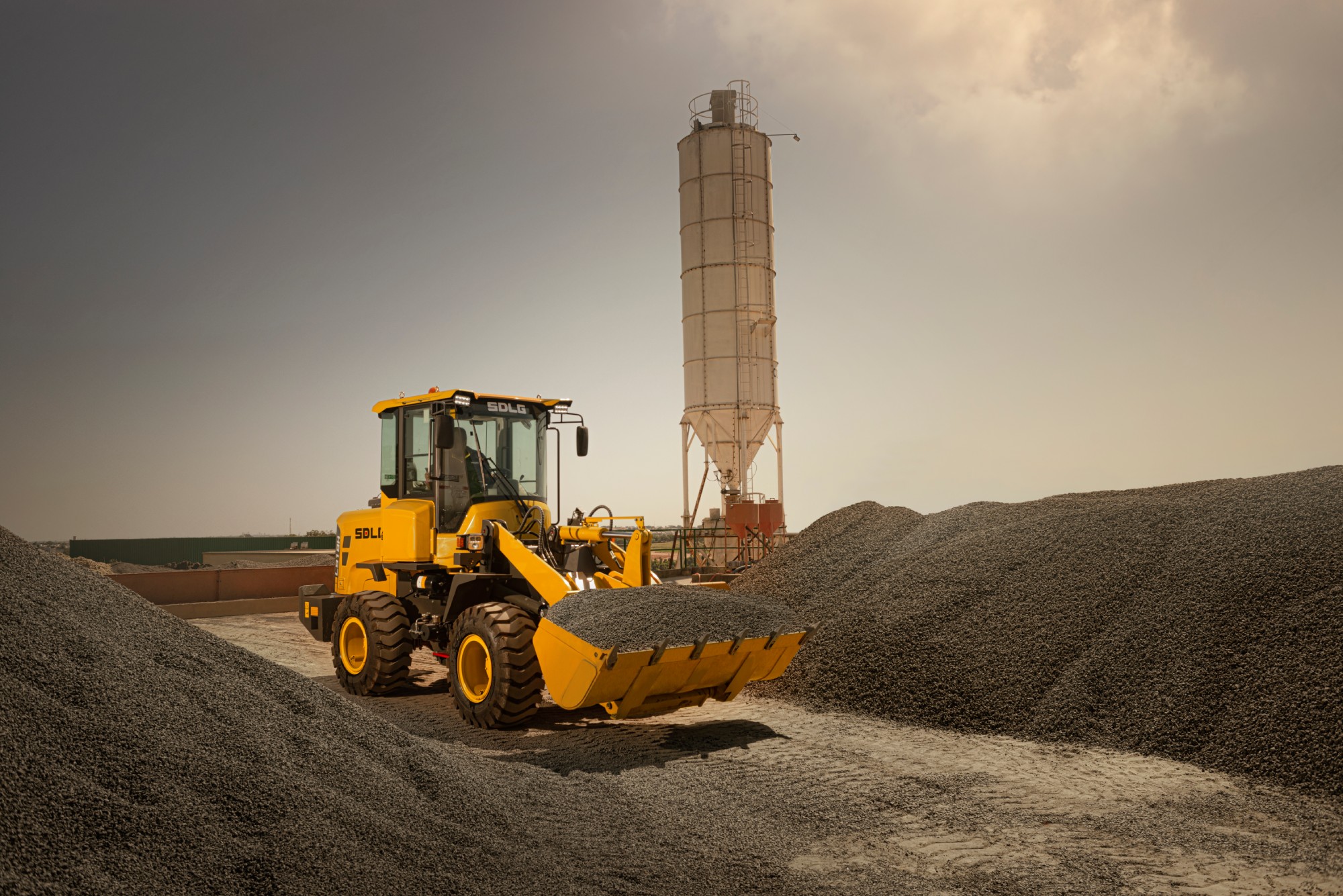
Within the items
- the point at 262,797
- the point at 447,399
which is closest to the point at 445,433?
the point at 447,399

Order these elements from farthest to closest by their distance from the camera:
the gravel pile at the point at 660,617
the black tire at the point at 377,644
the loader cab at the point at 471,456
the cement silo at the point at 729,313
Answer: the cement silo at the point at 729,313 < the loader cab at the point at 471,456 < the black tire at the point at 377,644 < the gravel pile at the point at 660,617

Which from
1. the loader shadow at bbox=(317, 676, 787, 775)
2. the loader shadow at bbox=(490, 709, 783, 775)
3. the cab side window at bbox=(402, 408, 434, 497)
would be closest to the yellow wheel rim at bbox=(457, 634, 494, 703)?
the loader shadow at bbox=(317, 676, 787, 775)

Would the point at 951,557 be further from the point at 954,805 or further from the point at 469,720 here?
the point at 469,720

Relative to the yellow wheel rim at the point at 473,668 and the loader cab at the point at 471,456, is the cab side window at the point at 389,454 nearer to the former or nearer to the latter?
the loader cab at the point at 471,456

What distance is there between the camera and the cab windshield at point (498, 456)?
7.77 meters

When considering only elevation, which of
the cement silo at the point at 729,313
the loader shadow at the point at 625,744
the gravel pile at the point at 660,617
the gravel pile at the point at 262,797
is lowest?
the loader shadow at the point at 625,744

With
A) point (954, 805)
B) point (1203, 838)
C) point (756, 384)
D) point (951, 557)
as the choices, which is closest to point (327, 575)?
point (756, 384)

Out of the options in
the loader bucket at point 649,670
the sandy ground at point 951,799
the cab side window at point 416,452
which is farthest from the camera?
the cab side window at point 416,452

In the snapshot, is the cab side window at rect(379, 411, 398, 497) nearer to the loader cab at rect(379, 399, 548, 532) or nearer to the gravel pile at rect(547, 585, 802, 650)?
the loader cab at rect(379, 399, 548, 532)

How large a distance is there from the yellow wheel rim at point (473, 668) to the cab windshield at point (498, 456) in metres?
1.60

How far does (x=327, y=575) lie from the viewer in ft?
52.2

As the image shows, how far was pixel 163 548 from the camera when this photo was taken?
31734 mm

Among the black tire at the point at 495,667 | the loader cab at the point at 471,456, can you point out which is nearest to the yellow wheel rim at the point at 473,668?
the black tire at the point at 495,667

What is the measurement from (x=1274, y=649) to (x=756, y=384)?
14.6 m
